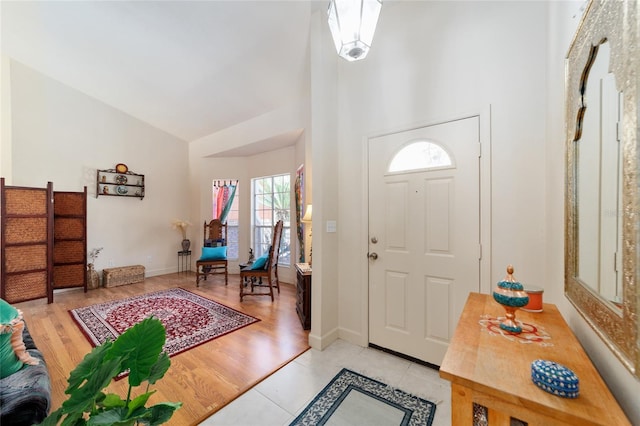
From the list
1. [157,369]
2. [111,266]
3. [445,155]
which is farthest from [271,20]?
[111,266]

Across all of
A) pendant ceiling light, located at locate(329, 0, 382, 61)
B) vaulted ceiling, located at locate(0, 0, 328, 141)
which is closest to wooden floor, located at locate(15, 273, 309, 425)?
pendant ceiling light, located at locate(329, 0, 382, 61)

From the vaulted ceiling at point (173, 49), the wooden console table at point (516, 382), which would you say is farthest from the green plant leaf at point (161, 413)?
the vaulted ceiling at point (173, 49)

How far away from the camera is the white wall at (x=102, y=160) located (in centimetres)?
384

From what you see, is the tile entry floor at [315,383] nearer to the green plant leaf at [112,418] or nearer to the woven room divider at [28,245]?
the green plant leaf at [112,418]

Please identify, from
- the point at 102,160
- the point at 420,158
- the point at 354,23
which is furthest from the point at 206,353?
the point at 102,160

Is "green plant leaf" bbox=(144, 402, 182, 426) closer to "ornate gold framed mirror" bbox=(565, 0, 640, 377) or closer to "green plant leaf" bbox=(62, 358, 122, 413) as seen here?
"green plant leaf" bbox=(62, 358, 122, 413)

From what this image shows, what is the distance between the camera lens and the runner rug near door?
1536 millimetres

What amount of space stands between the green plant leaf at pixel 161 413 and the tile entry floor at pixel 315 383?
3.30ft

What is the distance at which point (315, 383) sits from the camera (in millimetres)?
1877

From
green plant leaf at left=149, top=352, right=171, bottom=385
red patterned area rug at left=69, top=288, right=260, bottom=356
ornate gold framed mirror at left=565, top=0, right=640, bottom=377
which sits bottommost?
red patterned area rug at left=69, top=288, right=260, bottom=356

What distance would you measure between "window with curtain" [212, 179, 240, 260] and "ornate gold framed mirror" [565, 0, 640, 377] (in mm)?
5305

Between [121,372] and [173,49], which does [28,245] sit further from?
[121,372]

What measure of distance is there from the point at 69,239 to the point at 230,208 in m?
2.62

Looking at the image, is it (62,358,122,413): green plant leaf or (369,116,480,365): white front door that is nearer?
(62,358,122,413): green plant leaf
